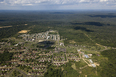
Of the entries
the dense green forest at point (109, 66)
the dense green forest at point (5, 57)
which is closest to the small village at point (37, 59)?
the dense green forest at point (5, 57)

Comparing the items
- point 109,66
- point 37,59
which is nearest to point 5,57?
point 37,59

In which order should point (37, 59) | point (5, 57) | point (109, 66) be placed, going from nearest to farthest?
point (109, 66)
point (37, 59)
point (5, 57)

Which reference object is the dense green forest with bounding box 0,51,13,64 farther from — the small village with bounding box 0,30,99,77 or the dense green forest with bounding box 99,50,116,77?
the dense green forest with bounding box 99,50,116,77

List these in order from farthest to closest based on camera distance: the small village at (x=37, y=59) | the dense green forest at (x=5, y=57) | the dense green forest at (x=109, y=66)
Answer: the dense green forest at (x=5, y=57)
the small village at (x=37, y=59)
the dense green forest at (x=109, y=66)

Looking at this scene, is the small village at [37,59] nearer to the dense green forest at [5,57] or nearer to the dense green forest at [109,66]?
the dense green forest at [5,57]

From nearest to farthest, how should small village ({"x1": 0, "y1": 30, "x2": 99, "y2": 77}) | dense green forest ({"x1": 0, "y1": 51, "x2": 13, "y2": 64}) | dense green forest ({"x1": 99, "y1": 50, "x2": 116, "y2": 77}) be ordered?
1. dense green forest ({"x1": 99, "y1": 50, "x2": 116, "y2": 77})
2. small village ({"x1": 0, "y1": 30, "x2": 99, "y2": 77})
3. dense green forest ({"x1": 0, "y1": 51, "x2": 13, "y2": 64})

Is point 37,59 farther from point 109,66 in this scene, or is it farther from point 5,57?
point 109,66

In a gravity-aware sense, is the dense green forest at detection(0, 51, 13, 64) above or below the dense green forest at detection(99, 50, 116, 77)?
above

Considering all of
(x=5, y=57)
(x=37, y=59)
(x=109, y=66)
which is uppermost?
(x=5, y=57)

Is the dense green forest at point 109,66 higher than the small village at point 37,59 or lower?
lower

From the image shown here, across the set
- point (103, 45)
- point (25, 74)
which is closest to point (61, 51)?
point (25, 74)

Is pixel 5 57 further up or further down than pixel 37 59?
further up

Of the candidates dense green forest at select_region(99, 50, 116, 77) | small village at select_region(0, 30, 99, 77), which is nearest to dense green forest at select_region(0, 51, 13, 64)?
small village at select_region(0, 30, 99, 77)
